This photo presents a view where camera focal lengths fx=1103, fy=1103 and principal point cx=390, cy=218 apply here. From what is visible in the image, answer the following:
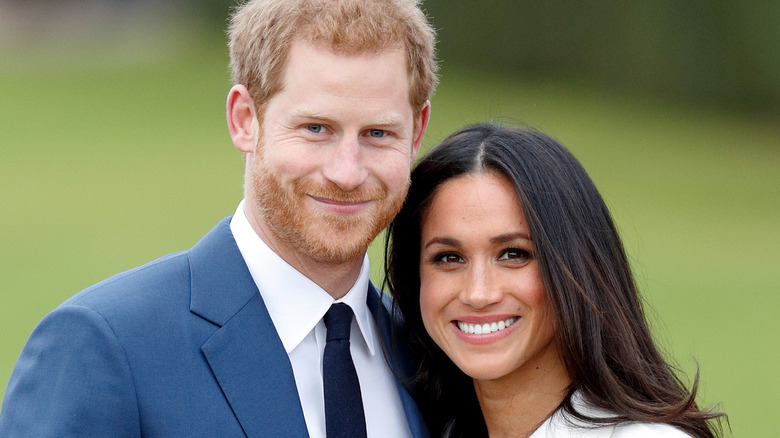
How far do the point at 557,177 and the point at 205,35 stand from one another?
105 feet

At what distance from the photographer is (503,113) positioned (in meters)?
23.0

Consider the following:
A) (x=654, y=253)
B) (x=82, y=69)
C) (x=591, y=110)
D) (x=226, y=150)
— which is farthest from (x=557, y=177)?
(x=82, y=69)

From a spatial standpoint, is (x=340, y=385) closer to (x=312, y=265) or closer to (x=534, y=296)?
(x=312, y=265)

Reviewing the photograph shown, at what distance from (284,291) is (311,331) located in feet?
0.49

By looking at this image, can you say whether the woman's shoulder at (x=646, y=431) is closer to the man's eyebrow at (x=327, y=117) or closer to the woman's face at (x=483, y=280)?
the woman's face at (x=483, y=280)

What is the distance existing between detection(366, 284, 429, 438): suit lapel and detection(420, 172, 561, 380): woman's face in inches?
6.5

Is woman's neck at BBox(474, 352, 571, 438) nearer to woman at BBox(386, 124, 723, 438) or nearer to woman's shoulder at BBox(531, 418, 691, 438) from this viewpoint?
woman at BBox(386, 124, 723, 438)

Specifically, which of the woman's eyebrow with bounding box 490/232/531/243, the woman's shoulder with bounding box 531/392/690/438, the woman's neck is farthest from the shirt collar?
the woman's shoulder with bounding box 531/392/690/438

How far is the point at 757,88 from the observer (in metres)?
28.7

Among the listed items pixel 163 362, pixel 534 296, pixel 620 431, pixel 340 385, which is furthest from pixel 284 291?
pixel 620 431

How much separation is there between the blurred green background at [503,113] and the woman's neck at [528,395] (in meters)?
12.6

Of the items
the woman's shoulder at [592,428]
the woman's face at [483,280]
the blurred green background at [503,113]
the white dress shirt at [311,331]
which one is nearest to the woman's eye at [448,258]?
the woman's face at [483,280]

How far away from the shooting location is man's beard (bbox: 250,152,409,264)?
3416mm

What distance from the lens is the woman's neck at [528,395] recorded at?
383 centimetres
